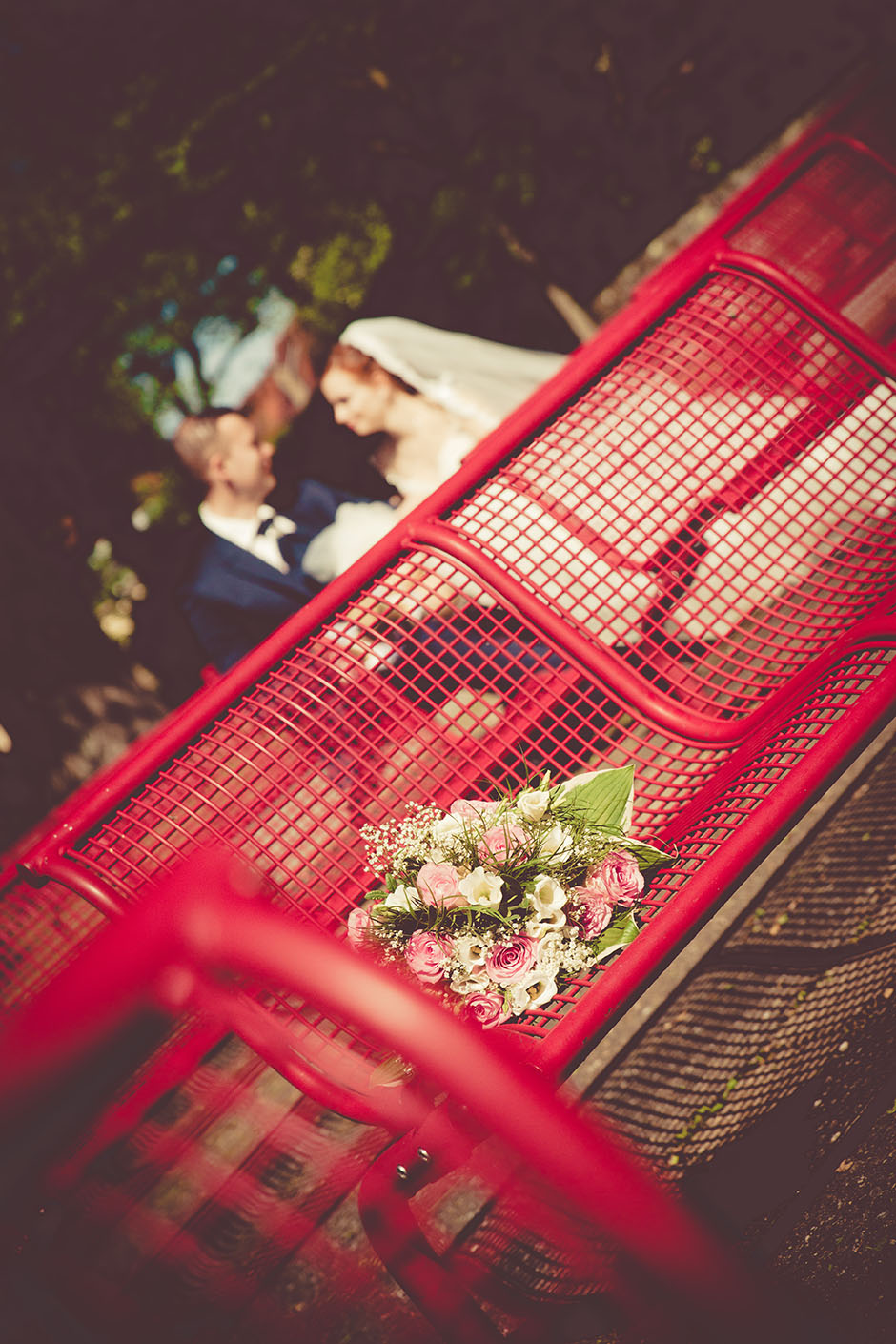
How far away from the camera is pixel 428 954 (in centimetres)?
138

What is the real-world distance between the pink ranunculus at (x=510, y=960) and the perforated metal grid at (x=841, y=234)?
2.30m

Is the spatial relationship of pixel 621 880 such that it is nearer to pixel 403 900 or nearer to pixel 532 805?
pixel 532 805

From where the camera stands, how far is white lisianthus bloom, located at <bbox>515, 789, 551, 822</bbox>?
1.55 metres

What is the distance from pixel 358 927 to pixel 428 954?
0.23m

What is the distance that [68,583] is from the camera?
11.3 feet

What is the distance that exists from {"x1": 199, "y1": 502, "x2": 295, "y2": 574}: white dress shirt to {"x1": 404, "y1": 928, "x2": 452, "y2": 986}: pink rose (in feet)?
7.52

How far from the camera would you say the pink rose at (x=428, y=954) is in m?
1.37

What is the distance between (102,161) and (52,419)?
1190mm

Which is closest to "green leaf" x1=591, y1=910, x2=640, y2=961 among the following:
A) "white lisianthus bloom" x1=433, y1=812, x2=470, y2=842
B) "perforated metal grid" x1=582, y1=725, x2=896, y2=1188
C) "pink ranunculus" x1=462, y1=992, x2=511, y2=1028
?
"pink ranunculus" x1=462, y1=992, x2=511, y2=1028

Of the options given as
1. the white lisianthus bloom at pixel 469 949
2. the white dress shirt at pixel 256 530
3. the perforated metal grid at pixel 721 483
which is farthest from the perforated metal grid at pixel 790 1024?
the white dress shirt at pixel 256 530

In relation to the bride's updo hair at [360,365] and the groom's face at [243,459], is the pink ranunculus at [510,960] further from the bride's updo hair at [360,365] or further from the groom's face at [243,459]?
the groom's face at [243,459]

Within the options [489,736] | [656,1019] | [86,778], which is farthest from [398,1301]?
[86,778]

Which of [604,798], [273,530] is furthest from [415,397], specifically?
[604,798]

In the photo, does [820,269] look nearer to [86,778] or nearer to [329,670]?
[329,670]
